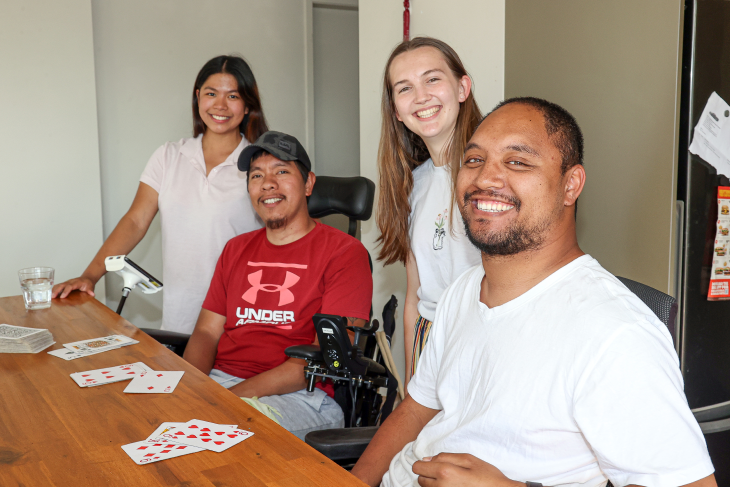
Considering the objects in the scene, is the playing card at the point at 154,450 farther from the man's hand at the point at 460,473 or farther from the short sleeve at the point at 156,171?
the short sleeve at the point at 156,171

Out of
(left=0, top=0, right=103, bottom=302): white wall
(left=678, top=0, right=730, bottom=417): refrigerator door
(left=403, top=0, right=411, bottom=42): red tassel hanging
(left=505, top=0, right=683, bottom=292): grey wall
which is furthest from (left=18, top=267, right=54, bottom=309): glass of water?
(left=678, top=0, right=730, bottom=417): refrigerator door

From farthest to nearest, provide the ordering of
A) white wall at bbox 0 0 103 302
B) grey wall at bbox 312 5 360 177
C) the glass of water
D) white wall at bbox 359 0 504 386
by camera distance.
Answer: grey wall at bbox 312 5 360 177, white wall at bbox 0 0 103 302, white wall at bbox 359 0 504 386, the glass of water

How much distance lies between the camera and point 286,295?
218cm

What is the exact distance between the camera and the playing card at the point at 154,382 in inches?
56.9

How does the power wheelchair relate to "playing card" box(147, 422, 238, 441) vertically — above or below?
below

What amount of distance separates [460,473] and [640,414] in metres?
0.31

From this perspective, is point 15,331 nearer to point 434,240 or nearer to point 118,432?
point 118,432

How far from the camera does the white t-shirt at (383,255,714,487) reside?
914 millimetres

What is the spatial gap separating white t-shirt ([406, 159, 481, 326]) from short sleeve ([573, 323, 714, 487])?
80cm

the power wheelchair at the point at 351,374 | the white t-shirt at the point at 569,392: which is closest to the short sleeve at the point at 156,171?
the power wheelchair at the point at 351,374

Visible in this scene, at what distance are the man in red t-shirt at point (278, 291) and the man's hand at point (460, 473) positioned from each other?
889mm

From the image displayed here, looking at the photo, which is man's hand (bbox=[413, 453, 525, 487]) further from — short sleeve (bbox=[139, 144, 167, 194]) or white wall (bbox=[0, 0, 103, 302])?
white wall (bbox=[0, 0, 103, 302])

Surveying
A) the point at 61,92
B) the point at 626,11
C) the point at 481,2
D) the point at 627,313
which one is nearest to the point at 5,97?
the point at 61,92

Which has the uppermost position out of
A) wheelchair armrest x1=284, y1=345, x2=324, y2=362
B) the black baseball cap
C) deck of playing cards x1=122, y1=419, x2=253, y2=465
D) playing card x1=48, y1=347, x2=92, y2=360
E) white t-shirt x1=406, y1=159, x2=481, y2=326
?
the black baseball cap
